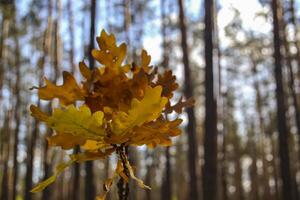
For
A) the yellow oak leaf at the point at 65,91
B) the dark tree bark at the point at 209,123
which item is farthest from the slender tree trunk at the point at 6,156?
the yellow oak leaf at the point at 65,91

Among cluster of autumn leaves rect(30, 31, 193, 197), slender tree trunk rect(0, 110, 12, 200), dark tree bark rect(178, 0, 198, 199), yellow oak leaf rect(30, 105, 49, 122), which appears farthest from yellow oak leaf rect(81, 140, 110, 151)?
slender tree trunk rect(0, 110, 12, 200)

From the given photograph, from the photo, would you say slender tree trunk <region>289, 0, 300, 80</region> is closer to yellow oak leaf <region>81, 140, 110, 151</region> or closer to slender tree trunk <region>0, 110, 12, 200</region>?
slender tree trunk <region>0, 110, 12, 200</region>

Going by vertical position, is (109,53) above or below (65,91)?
above

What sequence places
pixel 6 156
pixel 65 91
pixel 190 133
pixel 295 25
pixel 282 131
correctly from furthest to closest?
1. pixel 6 156
2. pixel 295 25
3. pixel 190 133
4. pixel 282 131
5. pixel 65 91

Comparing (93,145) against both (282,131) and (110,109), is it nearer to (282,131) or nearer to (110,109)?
(110,109)

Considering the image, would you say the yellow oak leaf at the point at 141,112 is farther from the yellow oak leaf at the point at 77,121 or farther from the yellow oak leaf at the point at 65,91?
the yellow oak leaf at the point at 65,91

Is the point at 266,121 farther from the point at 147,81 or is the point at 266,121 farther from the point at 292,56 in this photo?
the point at 147,81

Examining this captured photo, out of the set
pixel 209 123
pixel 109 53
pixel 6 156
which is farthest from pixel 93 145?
pixel 6 156

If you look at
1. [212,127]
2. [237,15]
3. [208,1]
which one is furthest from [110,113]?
[237,15]
